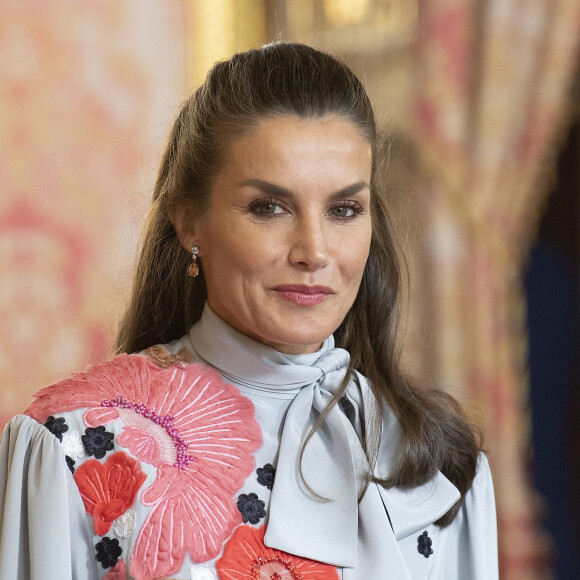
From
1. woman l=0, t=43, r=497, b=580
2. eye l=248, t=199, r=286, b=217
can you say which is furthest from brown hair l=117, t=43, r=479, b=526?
eye l=248, t=199, r=286, b=217

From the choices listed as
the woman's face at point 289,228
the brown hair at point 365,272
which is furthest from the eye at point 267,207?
the brown hair at point 365,272

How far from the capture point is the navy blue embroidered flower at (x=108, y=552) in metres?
1.44

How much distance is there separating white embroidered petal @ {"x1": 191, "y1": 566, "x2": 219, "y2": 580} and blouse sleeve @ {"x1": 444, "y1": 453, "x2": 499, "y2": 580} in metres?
0.46

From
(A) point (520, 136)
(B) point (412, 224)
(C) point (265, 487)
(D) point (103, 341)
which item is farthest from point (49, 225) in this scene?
(C) point (265, 487)

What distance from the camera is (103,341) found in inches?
122

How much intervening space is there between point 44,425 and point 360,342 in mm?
610

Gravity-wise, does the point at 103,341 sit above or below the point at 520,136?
below

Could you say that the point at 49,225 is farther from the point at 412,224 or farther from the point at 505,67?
the point at 505,67

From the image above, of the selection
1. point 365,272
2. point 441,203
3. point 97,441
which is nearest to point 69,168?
point 441,203

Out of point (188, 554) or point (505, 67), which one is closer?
point (188, 554)

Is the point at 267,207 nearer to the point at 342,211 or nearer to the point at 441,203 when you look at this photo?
the point at 342,211

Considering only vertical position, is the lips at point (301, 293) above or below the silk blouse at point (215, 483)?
above

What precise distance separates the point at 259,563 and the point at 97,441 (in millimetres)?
303

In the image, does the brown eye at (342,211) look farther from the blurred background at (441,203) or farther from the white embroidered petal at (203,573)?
the blurred background at (441,203)
